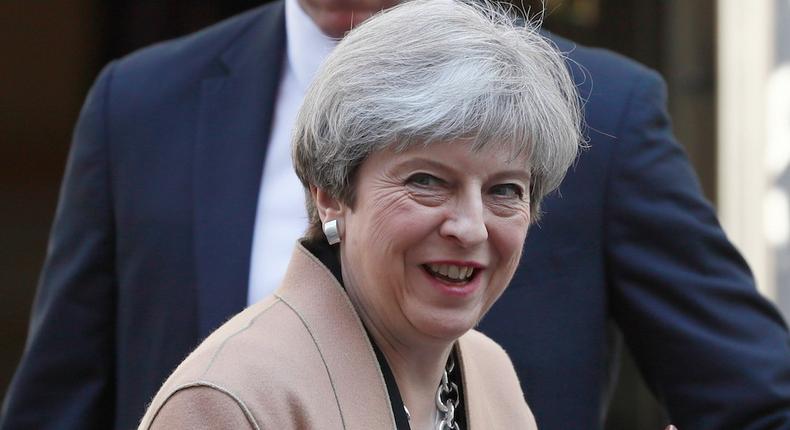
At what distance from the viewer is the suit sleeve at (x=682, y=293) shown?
8.99 ft

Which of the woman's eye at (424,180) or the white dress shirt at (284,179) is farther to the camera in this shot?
the white dress shirt at (284,179)

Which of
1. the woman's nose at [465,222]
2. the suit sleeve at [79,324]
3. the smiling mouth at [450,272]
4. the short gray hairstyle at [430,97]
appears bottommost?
the suit sleeve at [79,324]

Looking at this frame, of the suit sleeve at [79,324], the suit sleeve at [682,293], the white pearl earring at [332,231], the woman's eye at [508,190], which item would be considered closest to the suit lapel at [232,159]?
the suit sleeve at [79,324]

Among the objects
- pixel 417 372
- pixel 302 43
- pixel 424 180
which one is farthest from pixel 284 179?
pixel 424 180

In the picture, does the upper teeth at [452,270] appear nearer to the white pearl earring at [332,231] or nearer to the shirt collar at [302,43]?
the white pearl earring at [332,231]

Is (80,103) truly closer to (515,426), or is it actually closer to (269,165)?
(269,165)

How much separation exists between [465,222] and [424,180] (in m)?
0.07

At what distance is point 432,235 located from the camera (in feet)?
6.30

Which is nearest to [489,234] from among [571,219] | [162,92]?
[571,219]

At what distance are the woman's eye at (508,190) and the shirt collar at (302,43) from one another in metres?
0.97

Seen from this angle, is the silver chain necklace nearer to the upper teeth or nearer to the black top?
the black top

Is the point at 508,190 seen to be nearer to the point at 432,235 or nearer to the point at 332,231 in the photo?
the point at 432,235

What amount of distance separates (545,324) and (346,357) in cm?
96

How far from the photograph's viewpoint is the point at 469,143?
188 centimetres
